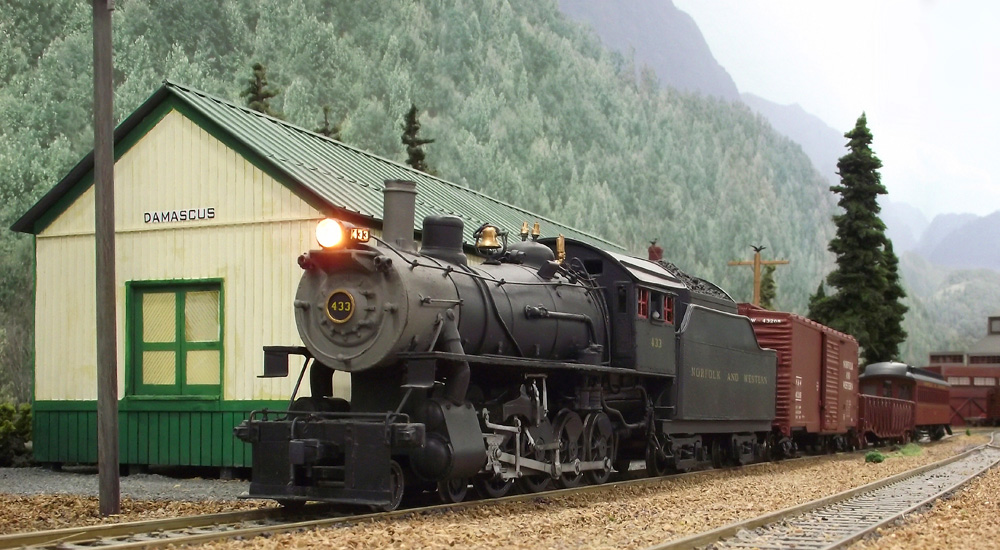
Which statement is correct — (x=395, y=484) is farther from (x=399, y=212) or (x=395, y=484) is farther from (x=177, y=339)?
(x=177, y=339)

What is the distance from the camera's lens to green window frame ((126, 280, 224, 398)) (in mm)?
16500

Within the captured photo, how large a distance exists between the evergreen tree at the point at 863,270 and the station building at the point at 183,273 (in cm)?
2865

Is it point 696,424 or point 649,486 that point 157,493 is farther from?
point 696,424

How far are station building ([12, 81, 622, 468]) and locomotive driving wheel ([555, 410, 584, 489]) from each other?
3.98m

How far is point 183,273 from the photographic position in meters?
16.8

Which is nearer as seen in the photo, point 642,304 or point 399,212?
Answer: point 399,212

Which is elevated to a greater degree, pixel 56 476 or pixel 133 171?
pixel 133 171

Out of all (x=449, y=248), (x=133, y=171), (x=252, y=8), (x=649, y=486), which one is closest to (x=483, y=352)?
(x=449, y=248)

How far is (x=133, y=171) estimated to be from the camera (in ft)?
57.6

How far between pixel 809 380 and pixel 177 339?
13.0 meters

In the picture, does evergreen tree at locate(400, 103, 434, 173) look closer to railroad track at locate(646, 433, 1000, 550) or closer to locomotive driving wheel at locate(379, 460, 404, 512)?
railroad track at locate(646, 433, 1000, 550)

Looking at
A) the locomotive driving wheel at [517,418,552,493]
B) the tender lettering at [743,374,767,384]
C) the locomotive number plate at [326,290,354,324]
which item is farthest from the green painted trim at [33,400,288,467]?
the tender lettering at [743,374,767,384]

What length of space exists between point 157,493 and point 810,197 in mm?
143313

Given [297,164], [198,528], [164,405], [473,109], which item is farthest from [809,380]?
[473,109]
